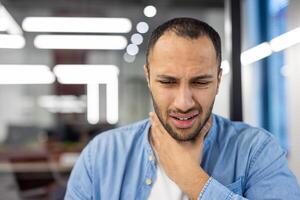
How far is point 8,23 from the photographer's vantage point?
18.0 ft

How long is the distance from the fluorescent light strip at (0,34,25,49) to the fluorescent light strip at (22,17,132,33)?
0.33 metres

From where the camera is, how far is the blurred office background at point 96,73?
294 cm

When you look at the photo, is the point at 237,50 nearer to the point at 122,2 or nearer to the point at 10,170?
the point at 10,170

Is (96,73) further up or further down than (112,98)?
further up

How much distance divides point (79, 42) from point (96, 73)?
2.66 feet

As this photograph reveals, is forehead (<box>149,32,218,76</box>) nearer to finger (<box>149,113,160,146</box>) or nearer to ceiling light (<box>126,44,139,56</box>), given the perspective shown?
finger (<box>149,113,160,146</box>)

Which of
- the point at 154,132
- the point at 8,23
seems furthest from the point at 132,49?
the point at 154,132

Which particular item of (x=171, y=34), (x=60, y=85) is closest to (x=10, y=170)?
(x=60, y=85)

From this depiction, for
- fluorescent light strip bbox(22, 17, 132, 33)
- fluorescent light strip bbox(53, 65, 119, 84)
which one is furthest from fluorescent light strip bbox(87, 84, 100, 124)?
fluorescent light strip bbox(22, 17, 132, 33)

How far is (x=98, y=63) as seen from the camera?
6461 millimetres

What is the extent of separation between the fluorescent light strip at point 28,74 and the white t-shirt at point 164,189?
5570mm

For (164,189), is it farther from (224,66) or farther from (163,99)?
(224,66)

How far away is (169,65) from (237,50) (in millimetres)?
943

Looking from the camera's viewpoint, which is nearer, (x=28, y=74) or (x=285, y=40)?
(x=285, y=40)
